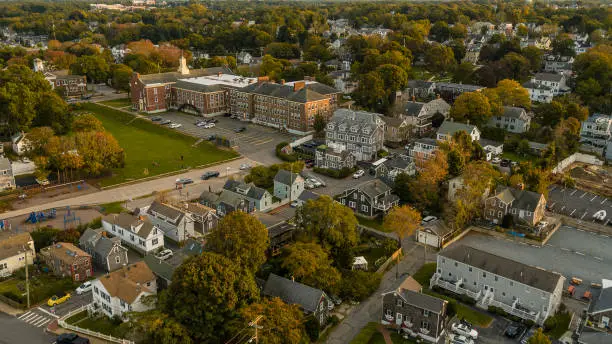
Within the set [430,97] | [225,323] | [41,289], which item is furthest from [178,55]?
[225,323]

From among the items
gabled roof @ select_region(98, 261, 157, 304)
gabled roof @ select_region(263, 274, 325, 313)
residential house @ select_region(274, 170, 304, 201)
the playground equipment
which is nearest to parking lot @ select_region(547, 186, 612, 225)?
residential house @ select_region(274, 170, 304, 201)

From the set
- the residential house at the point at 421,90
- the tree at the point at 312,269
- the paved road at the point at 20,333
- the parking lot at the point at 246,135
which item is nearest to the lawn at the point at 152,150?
the parking lot at the point at 246,135

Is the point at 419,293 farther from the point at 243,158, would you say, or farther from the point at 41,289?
the point at 243,158

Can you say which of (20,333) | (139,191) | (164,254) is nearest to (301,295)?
(164,254)

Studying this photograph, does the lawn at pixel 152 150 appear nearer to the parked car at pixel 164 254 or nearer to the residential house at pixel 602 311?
the parked car at pixel 164 254

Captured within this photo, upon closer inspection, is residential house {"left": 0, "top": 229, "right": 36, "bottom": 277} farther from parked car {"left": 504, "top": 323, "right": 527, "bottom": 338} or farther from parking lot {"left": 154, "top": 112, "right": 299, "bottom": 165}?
parked car {"left": 504, "top": 323, "right": 527, "bottom": 338}

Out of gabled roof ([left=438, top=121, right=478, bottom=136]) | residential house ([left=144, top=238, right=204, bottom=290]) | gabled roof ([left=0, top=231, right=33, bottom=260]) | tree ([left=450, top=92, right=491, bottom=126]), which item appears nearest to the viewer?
residential house ([left=144, top=238, right=204, bottom=290])
